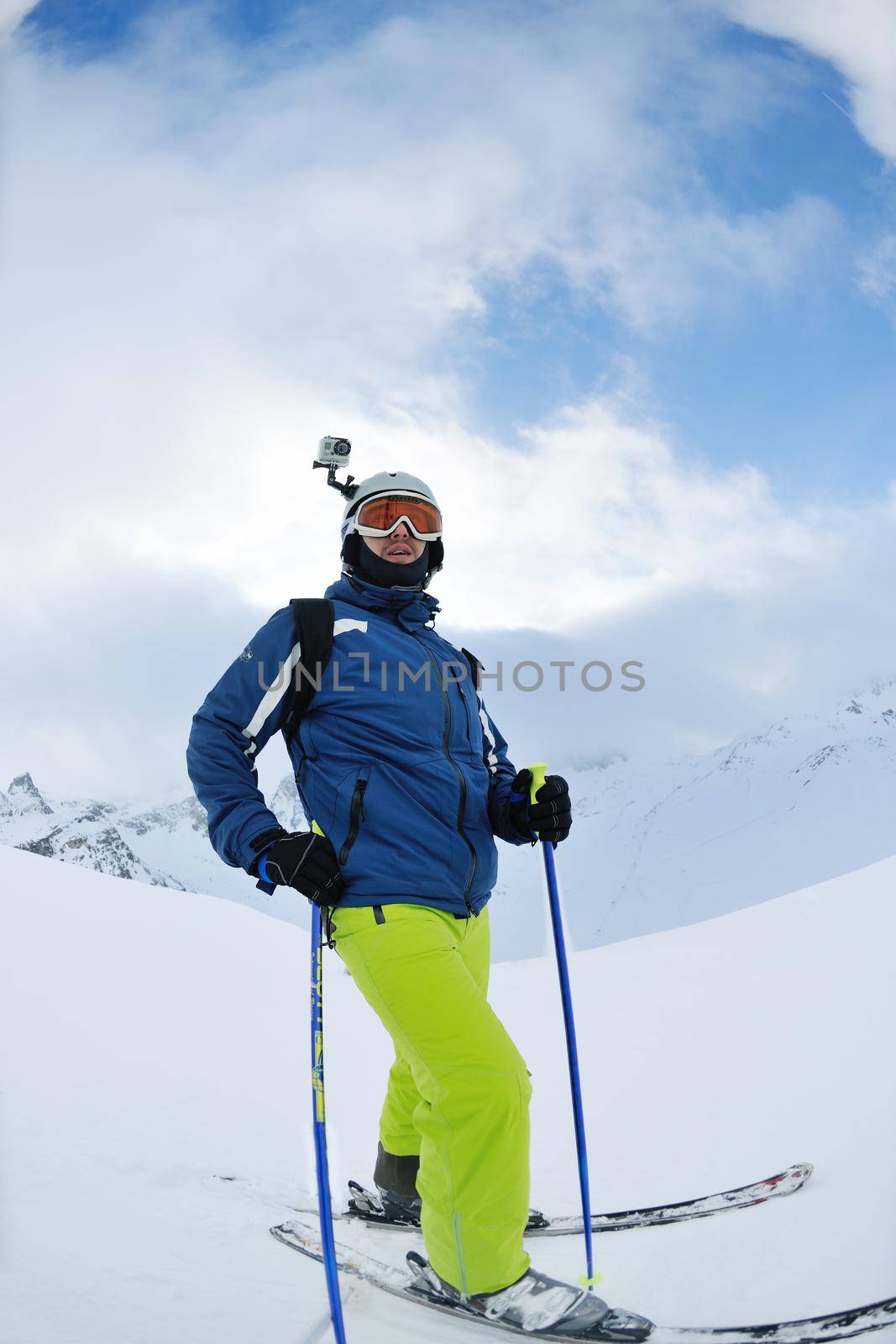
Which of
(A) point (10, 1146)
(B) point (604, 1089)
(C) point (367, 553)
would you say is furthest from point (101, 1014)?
(C) point (367, 553)

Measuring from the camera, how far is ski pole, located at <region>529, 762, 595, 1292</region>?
10.4 feet

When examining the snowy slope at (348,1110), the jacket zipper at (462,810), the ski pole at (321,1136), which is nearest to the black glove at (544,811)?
the jacket zipper at (462,810)

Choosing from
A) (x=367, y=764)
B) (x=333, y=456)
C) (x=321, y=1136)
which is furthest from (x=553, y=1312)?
(x=333, y=456)

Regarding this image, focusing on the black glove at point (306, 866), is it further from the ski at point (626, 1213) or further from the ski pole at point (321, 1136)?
the ski at point (626, 1213)

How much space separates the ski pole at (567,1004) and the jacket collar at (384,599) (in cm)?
81

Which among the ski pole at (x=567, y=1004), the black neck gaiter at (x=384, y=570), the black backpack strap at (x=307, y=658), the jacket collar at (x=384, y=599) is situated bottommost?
the ski pole at (x=567, y=1004)

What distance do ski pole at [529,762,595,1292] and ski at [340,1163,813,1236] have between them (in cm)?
29

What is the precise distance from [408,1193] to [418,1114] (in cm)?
109

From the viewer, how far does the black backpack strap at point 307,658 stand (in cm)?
319

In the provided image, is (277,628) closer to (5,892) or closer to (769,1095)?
(769,1095)

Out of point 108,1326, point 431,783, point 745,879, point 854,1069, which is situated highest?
point 745,879

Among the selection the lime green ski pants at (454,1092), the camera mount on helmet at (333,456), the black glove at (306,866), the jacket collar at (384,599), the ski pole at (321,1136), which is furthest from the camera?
the camera mount on helmet at (333,456)

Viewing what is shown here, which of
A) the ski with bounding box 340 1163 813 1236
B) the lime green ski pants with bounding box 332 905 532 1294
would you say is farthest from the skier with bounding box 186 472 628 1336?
the ski with bounding box 340 1163 813 1236

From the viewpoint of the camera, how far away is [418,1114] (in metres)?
2.79
